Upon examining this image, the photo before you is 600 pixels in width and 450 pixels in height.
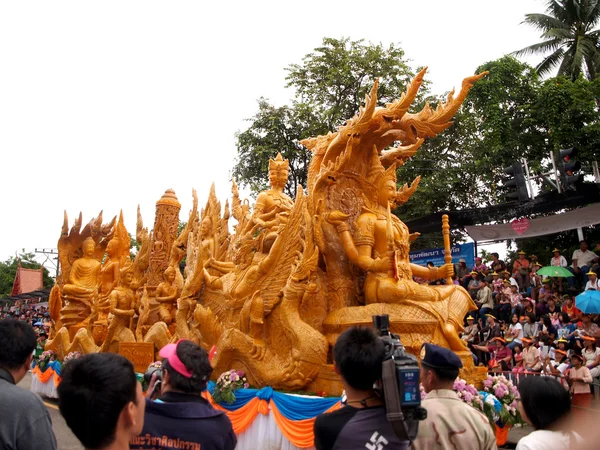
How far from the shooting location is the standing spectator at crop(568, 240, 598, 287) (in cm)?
1190

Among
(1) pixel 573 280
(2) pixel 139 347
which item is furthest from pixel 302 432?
(1) pixel 573 280

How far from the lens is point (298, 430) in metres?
Answer: 5.38

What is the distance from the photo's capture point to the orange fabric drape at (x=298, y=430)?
529 cm

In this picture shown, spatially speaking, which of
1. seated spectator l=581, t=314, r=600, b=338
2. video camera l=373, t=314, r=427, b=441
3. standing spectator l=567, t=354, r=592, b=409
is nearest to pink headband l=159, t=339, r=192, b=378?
video camera l=373, t=314, r=427, b=441

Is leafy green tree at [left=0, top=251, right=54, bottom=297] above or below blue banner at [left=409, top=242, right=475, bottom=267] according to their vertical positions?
above

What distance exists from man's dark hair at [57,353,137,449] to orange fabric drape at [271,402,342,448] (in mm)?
3703

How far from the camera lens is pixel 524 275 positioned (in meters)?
12.7

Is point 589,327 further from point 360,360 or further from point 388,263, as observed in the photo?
point 360,360

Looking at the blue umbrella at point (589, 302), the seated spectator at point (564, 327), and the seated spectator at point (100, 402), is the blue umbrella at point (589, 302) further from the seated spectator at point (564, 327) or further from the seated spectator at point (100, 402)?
the seated spectator at point (100, 402)

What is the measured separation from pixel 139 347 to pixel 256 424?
336 centimetres

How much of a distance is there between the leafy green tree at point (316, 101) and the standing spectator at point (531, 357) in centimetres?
1124

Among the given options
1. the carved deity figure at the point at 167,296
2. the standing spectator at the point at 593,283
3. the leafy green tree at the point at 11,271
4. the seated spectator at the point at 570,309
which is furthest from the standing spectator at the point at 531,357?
the leafy green tree at the point at 11,271

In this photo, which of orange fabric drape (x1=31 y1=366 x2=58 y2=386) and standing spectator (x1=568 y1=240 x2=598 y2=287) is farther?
standing spectator (x1=568 y1=240 x2=598 y2=287)

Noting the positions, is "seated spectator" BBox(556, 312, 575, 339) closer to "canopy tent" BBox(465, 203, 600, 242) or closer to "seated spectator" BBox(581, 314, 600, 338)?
"seated spectator" BBox(581, 314, 600, 338)
